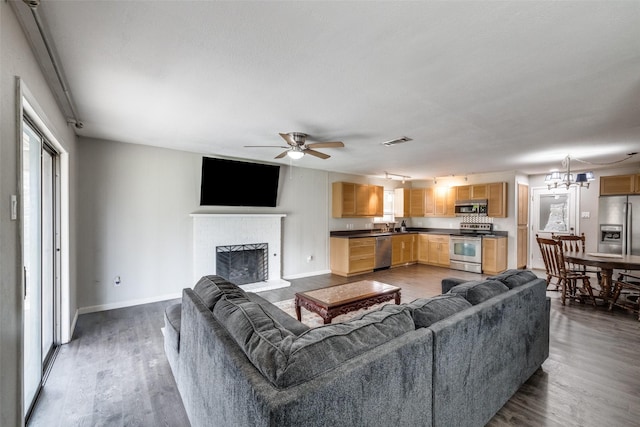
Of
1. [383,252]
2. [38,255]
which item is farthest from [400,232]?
[38,255]

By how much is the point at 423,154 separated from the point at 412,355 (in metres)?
4.08

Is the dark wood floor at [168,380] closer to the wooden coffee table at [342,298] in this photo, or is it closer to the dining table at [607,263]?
the dining table at [607,263]

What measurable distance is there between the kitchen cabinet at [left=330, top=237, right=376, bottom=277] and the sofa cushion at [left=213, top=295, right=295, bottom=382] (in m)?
4.65

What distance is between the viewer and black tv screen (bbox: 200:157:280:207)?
15.6 ft

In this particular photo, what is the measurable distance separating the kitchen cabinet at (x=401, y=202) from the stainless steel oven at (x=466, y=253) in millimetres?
1657

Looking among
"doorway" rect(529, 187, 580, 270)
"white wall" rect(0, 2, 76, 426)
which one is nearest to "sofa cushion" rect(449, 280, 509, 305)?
"white wall" rect(0, 2, 76, 426)

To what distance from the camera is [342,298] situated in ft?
10.5

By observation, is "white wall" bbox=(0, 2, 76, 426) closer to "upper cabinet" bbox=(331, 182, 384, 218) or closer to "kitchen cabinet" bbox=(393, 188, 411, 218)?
"upper cabinet" bbox=(331, 182, 384, 218)

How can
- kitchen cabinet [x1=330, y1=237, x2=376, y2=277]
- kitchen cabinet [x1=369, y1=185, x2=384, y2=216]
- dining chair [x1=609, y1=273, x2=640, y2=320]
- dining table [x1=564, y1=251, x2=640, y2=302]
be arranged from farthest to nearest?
kitchen cabinet [x1=369, y1=185, x2=384, y2=216] → kitchen cabinet [x1=330, y1=237, x2=376, y2=277] → dining chair [x1=609, y1=273, x2=640, y2=320] → dining table [x1=564, y1=251, x2=640, y2=302]

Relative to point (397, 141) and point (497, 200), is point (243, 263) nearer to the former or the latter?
point (397, 141)

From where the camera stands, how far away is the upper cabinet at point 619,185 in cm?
505

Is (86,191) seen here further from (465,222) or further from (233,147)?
(465,222)

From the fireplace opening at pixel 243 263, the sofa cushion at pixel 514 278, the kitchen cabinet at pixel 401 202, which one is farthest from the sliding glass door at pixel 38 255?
the kitchen cabinet at pixel 401 202

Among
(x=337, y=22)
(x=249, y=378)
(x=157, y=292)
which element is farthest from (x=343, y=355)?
(x=157, y=292)
